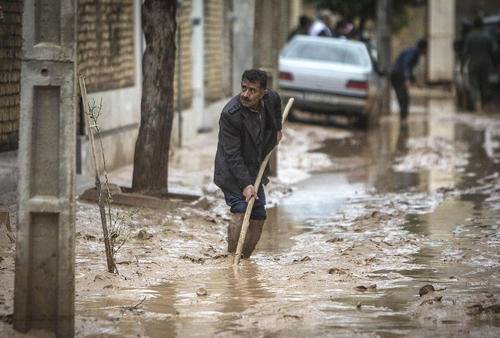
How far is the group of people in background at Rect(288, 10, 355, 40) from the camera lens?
27.1 meters

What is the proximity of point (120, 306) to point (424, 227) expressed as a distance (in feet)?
14.7

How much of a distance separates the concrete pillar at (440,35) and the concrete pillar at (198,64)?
1784cm

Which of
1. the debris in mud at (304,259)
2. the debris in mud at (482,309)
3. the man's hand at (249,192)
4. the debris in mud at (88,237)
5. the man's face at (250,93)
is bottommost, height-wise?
the debris in mud at (304,259)

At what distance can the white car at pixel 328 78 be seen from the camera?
22922mm

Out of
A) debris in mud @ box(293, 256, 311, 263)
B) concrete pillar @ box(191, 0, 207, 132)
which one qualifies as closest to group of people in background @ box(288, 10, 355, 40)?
concrete pillar @ box(191, 0, 207, 132)

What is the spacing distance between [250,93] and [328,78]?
14.0 m

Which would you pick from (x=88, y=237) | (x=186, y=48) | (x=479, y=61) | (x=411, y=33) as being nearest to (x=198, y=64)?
(x=186, y=48)

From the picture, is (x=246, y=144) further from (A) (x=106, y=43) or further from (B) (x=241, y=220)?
(A) (x=106, y=43)

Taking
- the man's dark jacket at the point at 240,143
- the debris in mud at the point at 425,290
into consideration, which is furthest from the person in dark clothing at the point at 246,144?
the debris in mud at the point at 425,290

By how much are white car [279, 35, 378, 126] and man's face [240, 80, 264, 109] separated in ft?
44.4

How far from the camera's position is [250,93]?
354 inches

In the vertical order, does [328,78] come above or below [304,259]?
below

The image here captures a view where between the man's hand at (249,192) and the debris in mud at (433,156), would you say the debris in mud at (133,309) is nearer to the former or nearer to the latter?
the man's hand at (249,192)

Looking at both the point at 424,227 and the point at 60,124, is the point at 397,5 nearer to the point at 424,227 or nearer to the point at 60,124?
the point at 424,227
